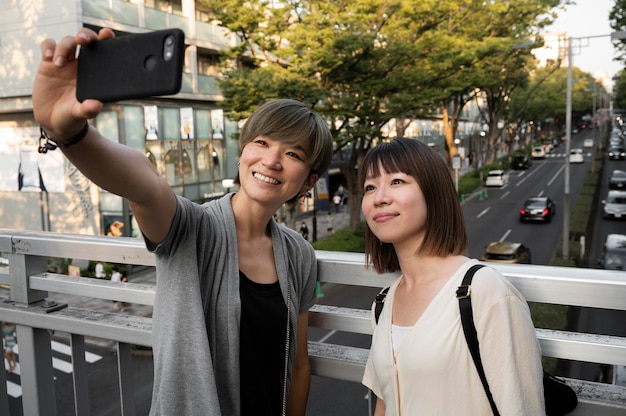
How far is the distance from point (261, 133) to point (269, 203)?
0.84ft

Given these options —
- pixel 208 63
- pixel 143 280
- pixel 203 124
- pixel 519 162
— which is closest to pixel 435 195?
pixel 143 280

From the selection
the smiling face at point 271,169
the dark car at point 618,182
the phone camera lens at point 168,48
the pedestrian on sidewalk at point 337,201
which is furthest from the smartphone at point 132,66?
the dark car at point 618,182

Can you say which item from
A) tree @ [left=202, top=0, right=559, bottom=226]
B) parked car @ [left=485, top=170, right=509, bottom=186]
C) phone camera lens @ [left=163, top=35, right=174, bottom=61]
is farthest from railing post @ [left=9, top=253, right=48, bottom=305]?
parked car @ [left=485, top=170, right=509, bottom=186]

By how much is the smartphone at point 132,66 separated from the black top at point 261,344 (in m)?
0.96

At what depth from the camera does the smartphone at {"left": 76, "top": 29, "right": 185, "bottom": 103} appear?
1061 millimetres

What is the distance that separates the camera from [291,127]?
2.01 m

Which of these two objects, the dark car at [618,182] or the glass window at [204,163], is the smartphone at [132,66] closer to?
the glass window at [204,163]

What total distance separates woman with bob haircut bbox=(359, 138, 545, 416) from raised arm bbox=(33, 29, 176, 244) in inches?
28.3

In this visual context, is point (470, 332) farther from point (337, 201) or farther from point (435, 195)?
point (337, 201)

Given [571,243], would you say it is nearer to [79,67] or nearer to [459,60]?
[459,60]

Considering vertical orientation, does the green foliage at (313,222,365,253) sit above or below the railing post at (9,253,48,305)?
below

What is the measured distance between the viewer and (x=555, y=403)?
168cm

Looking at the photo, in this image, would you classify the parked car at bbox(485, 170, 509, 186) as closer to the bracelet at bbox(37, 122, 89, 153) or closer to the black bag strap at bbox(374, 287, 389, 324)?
the black bag strap at bbox(374, 287, 389, 324)

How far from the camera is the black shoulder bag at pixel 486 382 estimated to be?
1.55 metres
